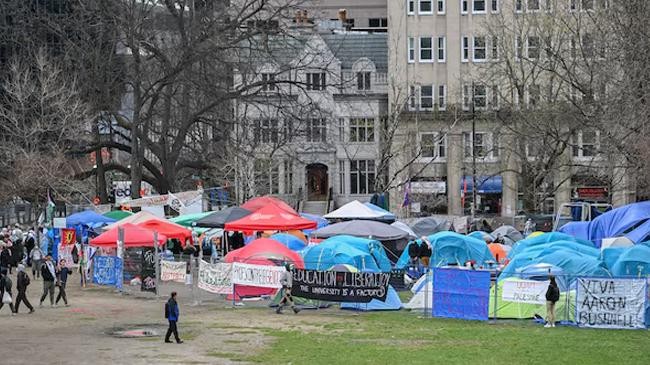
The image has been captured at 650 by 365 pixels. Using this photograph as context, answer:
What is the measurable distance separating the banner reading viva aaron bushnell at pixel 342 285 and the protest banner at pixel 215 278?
2.73 metres

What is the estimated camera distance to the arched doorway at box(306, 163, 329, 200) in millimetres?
77688

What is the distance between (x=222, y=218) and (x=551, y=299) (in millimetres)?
16753

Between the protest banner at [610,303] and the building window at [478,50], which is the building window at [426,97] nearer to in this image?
the building window at [478,50]

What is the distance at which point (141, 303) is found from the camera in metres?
33.5

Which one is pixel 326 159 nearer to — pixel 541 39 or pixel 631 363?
pixel 541 39

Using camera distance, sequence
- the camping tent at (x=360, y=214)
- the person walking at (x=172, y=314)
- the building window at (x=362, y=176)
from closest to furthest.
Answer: the person walking at (x=172, y=314)
the camping tent at (x=360, y=214)
the building window at (x=362, y=176)

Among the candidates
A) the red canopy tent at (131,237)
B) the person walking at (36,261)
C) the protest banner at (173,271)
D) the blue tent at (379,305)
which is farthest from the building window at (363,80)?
the blue tent at (379,305)

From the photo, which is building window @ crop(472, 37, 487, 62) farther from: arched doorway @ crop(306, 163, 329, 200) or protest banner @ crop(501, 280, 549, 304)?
protest banner @ crop(501, 280, 549, 304)

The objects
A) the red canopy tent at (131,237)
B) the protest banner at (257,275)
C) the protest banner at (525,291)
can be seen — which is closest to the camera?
the protest banner at (525,291)

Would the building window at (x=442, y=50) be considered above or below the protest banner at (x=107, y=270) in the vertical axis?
above

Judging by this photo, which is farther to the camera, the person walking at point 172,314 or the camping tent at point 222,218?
the camping tent at point 222,218

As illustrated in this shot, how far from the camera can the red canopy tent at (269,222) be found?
3875cm

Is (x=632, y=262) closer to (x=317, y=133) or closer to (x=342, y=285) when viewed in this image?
(x=342, y=285)

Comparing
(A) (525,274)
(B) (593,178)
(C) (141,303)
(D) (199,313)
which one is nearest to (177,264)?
(C) (141,303)
